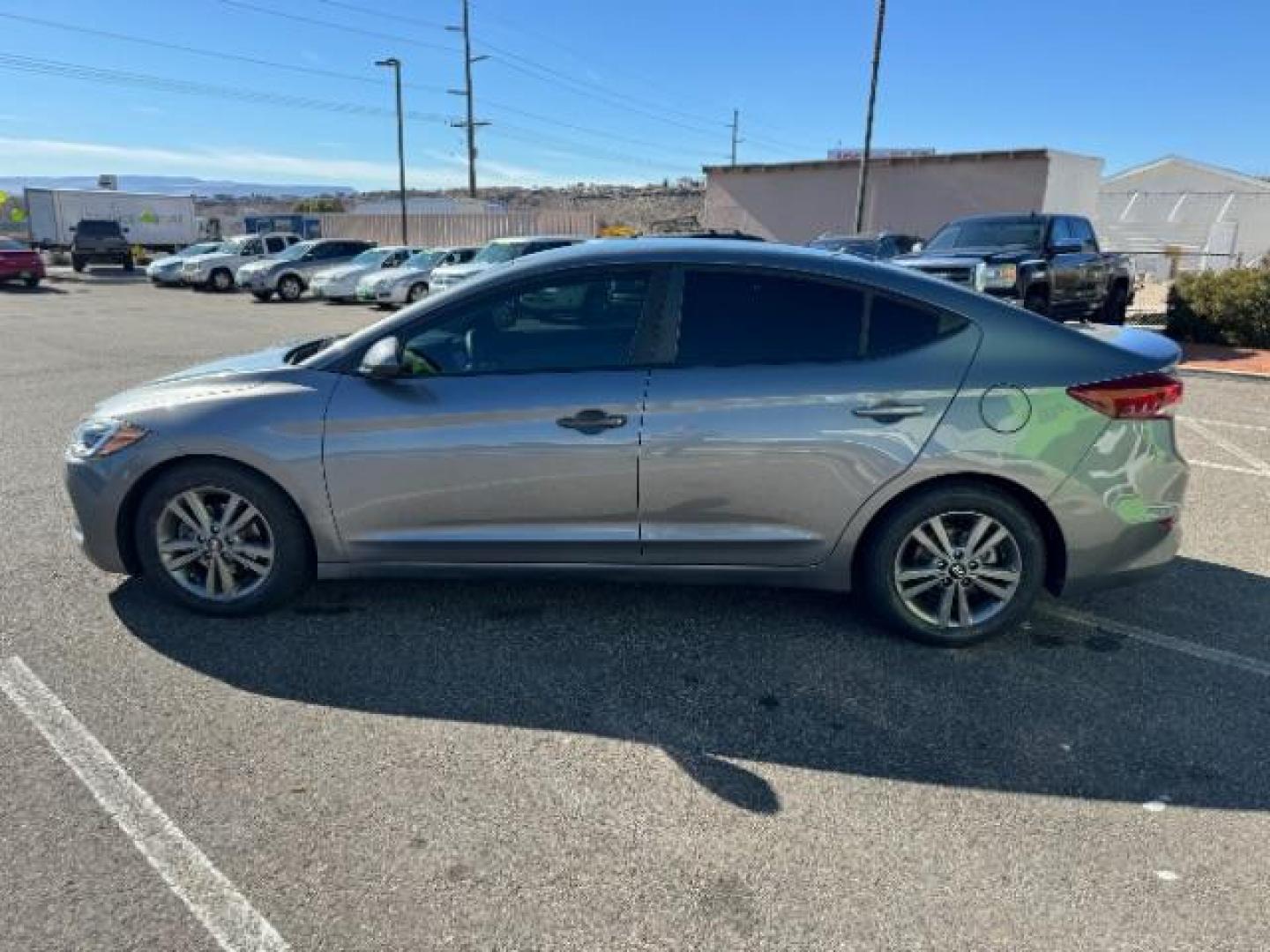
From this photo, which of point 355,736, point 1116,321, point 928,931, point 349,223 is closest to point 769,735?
point 928,931

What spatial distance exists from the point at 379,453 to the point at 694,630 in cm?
150

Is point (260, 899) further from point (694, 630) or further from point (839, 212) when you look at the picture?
point (839, 212)

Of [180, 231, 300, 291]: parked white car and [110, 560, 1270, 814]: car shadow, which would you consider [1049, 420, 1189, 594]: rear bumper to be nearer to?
[110, 560, 1270, 814]: car shadow

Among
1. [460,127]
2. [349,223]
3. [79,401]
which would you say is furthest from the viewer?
[349,223]

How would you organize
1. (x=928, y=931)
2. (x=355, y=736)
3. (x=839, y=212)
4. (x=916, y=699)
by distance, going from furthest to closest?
(x=839, y=212), (x=916, y=699), (x=355, y=736), (x=928, y=931)

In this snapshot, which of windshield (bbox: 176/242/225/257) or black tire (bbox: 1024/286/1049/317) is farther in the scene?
windshield (bbox: 176/242/225/257)

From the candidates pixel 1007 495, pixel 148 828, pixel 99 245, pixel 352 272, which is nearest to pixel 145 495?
pixel 148 828

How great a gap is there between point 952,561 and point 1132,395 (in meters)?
0.94

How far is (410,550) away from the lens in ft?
11.9

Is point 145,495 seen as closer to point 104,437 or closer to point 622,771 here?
point 104,437

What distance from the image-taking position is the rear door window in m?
3.50

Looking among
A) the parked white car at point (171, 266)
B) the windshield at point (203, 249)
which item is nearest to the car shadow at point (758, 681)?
the windshield at point (203, 249)

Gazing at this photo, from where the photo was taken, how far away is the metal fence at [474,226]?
39.8 m

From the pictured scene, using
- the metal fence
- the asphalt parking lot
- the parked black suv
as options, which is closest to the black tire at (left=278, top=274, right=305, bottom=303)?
the parked black suv
